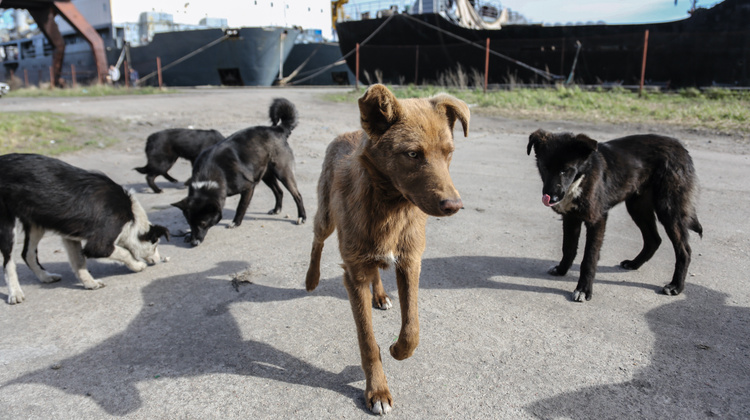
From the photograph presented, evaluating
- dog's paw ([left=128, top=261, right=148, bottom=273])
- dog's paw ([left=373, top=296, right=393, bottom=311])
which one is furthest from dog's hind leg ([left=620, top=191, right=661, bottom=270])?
dog's paw ([left=128, top=261, right=148, bottom=273])

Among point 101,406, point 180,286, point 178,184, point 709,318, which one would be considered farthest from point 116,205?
point 709,318

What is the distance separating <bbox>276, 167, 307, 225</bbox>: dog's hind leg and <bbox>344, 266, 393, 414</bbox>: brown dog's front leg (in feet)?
11.3

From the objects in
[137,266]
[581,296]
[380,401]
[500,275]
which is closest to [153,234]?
[137,266]

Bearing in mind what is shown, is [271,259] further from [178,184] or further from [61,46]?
[61,46]

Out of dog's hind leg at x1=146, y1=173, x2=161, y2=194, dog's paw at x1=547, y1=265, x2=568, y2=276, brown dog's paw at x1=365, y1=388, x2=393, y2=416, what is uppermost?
dog's hind leg at x1=146, y1=173, x2=161, y2=194

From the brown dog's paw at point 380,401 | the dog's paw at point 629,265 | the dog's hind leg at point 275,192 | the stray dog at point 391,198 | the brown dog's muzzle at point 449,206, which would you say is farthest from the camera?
the dog's hind leg at point 275,192

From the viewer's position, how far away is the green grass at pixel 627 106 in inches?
487

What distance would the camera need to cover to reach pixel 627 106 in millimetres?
14562

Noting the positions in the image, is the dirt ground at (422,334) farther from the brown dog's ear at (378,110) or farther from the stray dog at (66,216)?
the brown dog's ear at (378,110)

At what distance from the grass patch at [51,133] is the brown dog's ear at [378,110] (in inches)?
370

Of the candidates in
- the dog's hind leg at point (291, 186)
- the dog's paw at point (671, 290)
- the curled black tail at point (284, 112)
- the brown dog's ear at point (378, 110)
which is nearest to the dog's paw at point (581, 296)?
the dog's paw at point (671, 290)

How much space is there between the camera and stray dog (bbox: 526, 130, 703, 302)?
4137 millimetres

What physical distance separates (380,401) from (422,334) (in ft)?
2.86

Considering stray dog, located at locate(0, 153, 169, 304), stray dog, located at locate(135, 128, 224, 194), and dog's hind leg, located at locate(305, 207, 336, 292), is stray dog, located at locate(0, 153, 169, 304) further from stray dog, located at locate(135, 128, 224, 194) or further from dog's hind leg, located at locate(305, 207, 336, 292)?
stray dog, located at locate(135, 128, 224, 194)
